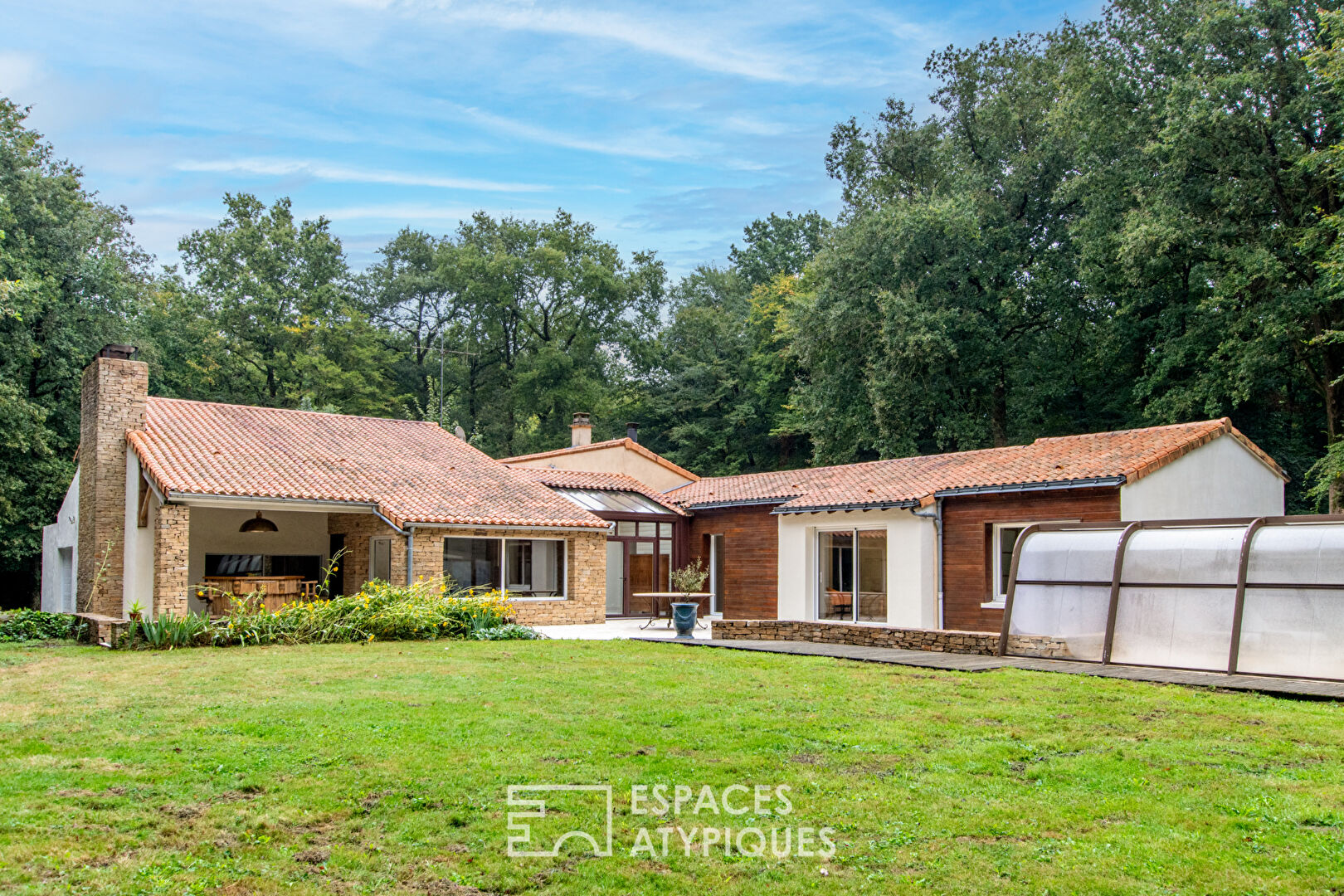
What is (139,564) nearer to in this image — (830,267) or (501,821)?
(501,821)

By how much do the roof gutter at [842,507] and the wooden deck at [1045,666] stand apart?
465cm

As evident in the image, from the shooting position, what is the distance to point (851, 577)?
2188 centimetres

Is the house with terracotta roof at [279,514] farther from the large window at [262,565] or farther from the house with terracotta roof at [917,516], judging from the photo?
the house with terracotta roof at [917,516]

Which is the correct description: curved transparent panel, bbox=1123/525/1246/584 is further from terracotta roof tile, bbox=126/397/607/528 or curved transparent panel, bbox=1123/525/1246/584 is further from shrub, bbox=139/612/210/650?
shrub, bbox=139/612/210/650

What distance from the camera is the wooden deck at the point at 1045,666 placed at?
9177 millimetres

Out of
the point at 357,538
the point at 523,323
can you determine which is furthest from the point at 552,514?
the point at 523,323

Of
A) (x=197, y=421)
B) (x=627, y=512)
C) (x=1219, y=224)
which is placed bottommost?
(x=627, y=512)

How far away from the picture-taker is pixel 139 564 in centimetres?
1780

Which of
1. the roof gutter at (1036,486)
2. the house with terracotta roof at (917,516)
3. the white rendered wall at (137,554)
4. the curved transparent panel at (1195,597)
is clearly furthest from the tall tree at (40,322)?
the curved transparent panel at (1195,597)

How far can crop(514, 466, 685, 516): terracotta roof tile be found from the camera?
2386cm

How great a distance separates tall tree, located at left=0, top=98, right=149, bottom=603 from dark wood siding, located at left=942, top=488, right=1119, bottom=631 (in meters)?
22.1

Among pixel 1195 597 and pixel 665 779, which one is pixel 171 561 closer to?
pixel 665 779

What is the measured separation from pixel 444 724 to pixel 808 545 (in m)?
14.2

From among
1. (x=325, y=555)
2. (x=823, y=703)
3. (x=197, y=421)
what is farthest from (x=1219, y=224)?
(x=197, y=421)
